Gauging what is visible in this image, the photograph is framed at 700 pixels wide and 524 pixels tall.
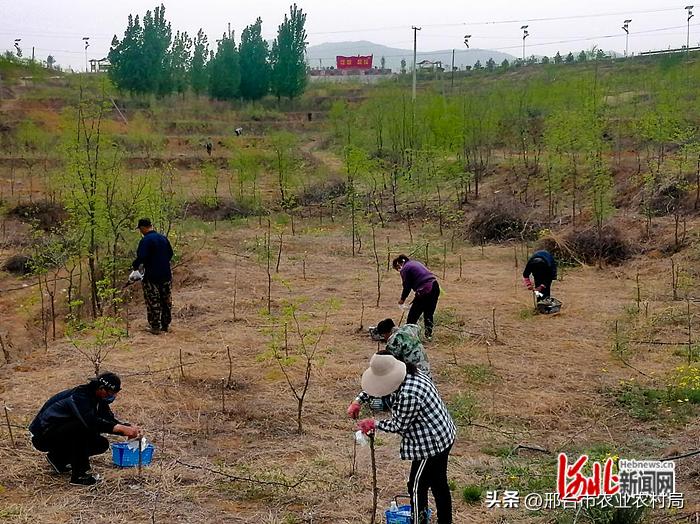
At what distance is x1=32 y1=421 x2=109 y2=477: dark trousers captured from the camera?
5.17m

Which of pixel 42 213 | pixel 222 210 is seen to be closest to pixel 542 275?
pixel 222 210

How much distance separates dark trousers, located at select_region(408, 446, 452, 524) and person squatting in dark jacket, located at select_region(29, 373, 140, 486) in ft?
6.71

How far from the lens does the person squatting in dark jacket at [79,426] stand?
16.8 feet

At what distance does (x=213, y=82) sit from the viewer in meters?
42.2

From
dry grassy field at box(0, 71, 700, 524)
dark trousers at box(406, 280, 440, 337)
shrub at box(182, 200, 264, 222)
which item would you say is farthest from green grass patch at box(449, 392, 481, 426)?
shrub at box(182, 200, 264, 222)

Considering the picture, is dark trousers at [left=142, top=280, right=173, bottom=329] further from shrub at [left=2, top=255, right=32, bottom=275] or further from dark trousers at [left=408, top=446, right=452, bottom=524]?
shrub at [left=2, top=255, right=32, bottom=275]

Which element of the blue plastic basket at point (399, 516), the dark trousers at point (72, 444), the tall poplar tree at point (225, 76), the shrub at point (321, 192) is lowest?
the blue plastic basket at point (399, 516)

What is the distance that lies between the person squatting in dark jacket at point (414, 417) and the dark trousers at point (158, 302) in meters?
5.34

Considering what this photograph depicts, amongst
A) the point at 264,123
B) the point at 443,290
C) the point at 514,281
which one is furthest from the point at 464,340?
the point at 264,123

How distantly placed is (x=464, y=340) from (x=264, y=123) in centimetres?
3206

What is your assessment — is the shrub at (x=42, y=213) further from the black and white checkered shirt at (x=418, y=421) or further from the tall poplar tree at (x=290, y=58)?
the tall poplar tree at (x=290, y=58)

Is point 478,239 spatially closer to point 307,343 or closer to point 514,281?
point 514,281

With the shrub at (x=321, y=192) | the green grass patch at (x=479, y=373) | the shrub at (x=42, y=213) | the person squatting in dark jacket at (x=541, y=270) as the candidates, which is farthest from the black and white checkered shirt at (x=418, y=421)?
the shrub at (x=321, y=192)

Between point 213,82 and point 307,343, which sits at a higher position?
point 213,82
